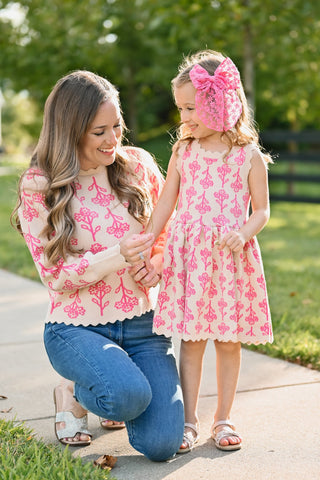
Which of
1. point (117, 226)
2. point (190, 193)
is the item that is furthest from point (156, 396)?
point (190, 193)

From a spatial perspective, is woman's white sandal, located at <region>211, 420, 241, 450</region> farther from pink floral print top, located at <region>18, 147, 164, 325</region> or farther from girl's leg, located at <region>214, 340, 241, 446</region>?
pink floral print top, located at <region>18, 147, 164, 325</region>

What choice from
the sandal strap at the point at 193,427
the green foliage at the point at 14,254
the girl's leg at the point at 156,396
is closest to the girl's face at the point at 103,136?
the girl's leg at the point at 156,396

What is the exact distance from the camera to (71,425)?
2965 millimetres

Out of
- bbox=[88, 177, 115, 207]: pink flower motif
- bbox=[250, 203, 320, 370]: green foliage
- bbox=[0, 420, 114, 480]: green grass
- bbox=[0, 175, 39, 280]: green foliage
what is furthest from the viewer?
bbox=[0, 175, 39, 280]: green foliage

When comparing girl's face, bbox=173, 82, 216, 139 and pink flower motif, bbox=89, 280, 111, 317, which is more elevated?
girl's face, bbox=173, 82, 216, 139

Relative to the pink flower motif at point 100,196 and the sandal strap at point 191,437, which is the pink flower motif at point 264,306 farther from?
the pink flower motif at point 100,196

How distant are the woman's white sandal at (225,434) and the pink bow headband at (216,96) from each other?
1224 millimetres

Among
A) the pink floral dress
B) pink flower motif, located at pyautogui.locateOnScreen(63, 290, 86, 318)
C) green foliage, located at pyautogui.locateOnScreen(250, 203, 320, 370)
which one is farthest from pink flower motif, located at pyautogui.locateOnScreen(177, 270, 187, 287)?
green foliage, located at pyautogui.locateOnScreen(250, 203, 320, 370)

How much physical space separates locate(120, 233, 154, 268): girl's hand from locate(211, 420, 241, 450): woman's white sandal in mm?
766

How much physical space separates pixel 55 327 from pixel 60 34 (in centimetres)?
1332

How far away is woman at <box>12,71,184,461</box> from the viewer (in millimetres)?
2799

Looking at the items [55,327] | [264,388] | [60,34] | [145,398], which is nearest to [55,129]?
[55,327]

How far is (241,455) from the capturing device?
9.09ft

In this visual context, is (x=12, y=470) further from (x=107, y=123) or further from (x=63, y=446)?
(x=107, y=123)
